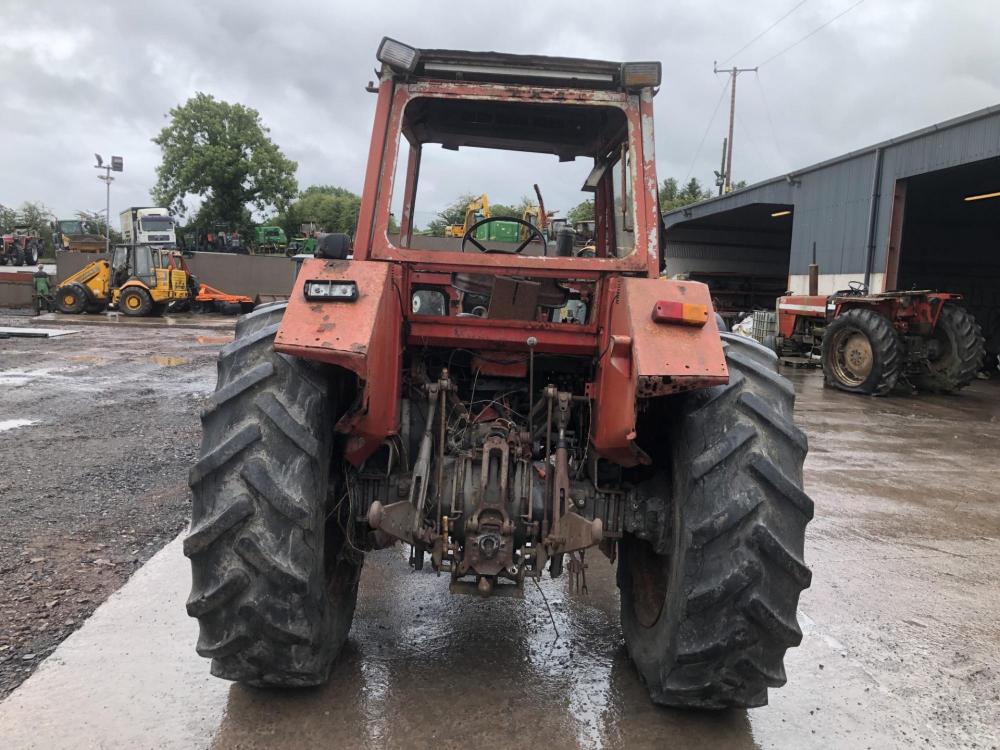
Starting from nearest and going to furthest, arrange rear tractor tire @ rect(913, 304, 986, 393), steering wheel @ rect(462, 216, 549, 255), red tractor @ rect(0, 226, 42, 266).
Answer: steering wheel @ rect(462, 216, 549, 255) → rear tractor tire @ rect(913, 304, 986, 393) → red tractor @ rect(0, 226, 42, 266)

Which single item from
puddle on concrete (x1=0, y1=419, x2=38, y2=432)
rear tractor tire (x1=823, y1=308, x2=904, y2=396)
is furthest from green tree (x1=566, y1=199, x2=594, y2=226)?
rear tractor tire (x1=823, y1=308, x2=904, y2=396)

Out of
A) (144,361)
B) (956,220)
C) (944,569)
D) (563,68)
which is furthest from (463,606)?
(956,220)

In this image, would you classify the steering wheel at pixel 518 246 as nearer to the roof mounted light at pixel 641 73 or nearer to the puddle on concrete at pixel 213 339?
the roof mounted light at pixel 641 73

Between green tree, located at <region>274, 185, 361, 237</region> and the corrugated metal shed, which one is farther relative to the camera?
green tree, located at <region>274, 185, 361, 237</region>

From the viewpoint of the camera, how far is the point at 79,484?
17.6ft

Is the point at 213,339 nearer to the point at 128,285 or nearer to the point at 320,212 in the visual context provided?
the point at 128,285

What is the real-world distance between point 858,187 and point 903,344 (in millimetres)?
4639

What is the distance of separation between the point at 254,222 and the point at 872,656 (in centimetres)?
4551

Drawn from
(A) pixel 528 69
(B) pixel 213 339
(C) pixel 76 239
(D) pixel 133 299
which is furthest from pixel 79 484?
(C) pixel 76 239

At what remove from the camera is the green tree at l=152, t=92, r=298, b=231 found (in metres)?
43.7

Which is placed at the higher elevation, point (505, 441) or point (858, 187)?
point (858, 187)

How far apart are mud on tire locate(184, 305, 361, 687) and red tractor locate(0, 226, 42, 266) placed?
4312 cm

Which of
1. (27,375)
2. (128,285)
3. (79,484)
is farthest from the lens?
(128,285)

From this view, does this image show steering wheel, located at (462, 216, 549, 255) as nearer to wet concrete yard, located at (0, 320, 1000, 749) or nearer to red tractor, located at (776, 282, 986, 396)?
wet concrete yard, located at (0, 320, 1000, 749)
